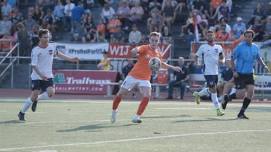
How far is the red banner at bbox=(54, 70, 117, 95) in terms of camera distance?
3444 centimetres

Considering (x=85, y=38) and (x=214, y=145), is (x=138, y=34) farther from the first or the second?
(x=214, y=145)

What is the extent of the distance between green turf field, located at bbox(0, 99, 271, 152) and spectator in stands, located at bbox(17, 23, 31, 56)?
16.6 metres

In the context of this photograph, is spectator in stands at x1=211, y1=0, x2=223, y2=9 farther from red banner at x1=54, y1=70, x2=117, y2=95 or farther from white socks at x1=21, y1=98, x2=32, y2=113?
white socks at x1=21, y1=98, x2=32, y2=113

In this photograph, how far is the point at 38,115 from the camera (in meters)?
19.5

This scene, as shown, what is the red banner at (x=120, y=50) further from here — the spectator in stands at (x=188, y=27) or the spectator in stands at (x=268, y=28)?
the spectator in stands at (x=268, y=28)

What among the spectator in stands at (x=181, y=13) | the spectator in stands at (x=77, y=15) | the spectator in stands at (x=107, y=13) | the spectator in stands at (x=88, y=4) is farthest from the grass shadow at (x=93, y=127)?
the spectator in stands at (x=88, y=4)

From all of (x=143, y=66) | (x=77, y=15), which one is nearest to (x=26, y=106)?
(x=143, y=66)

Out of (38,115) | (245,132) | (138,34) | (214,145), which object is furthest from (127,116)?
(138,34)

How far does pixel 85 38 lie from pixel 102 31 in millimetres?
874

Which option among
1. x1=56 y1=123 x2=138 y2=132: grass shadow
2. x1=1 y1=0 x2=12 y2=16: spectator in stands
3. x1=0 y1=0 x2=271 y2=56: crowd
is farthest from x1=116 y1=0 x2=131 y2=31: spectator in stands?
x1=56 y1=123 x2=138 y2=132: grass shadow

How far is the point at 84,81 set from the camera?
34.8m

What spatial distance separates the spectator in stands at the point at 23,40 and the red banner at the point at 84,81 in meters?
3.24

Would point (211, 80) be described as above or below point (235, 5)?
below

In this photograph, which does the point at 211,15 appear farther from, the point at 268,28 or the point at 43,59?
the point at 43,59
